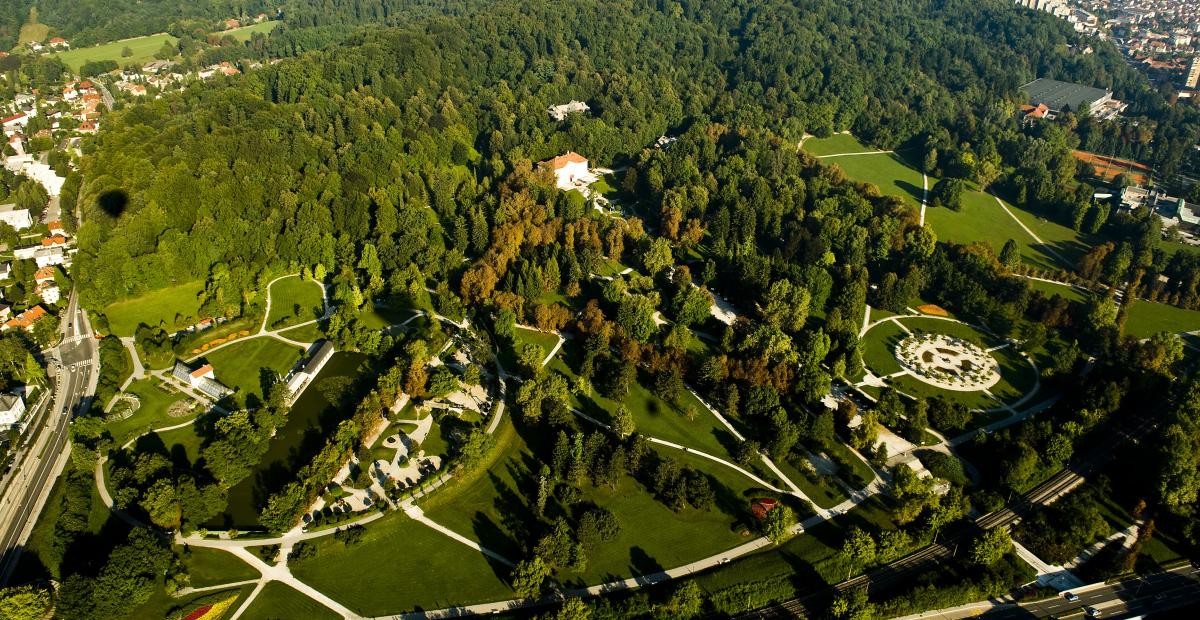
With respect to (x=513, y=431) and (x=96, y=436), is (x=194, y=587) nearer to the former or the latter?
(x=96, y=436)

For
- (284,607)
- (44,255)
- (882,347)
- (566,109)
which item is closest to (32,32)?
(44,255)

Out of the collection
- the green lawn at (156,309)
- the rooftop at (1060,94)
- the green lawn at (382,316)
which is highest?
the rooftop at (1060,94)

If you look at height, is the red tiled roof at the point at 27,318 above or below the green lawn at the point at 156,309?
above

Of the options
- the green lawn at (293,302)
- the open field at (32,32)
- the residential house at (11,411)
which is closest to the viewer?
the residential house at (11,411)

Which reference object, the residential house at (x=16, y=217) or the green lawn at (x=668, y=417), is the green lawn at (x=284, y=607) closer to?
the green lawn at (x=668, y=417)

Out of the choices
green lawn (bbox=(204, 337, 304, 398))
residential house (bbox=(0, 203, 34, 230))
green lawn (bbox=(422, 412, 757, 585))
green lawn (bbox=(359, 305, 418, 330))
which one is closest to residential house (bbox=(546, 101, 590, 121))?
green lawn (bbox=(359, 305, 418, 330))

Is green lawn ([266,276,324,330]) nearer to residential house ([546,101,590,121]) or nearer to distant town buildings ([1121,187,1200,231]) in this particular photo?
residential house ([546,101,590,121])

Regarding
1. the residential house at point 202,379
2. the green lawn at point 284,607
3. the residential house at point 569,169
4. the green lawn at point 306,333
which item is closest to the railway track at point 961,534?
the green lawn at point 284,607
